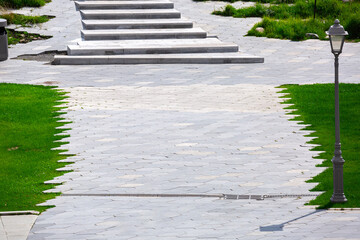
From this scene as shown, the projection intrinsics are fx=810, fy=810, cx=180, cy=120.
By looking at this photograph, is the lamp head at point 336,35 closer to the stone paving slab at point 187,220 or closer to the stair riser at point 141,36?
the stone paving slab at point 187,220

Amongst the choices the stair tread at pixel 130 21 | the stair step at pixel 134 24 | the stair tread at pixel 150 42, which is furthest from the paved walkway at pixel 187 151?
the stair tread at pixel 130 21

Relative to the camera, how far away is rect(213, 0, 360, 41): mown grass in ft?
92.5

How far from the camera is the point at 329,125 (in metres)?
16.9

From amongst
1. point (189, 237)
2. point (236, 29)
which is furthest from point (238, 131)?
point (236, 29)

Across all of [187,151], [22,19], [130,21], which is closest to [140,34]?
[130,21]

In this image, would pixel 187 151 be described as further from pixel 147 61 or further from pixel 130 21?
A: pixel 130 21

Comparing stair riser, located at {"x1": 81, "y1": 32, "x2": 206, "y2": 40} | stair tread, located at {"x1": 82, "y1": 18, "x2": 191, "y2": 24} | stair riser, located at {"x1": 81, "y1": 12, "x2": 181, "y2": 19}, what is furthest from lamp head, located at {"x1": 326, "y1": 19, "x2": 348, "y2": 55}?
stair riser, located at {"x1": 81, "y1": 12, "x2": 181, "y2": 19}

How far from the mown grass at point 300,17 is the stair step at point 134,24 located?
2.53 meters

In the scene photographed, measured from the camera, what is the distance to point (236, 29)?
29.6m

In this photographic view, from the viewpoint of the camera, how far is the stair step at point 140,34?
2733 cm

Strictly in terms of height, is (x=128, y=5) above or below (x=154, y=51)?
above

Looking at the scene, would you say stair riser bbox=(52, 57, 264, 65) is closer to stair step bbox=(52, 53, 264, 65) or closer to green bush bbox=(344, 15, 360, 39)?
stair step bbox=(52, 53, 264, 65)

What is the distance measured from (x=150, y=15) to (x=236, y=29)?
3181 millimetres

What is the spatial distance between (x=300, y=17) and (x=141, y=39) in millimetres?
6866
